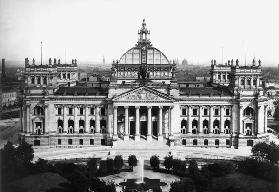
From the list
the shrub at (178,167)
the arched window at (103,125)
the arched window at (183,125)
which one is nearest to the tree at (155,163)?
the shrub at (178,167)

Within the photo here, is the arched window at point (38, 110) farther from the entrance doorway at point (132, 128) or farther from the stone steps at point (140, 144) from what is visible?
the entrance doorway at point (132, 128)

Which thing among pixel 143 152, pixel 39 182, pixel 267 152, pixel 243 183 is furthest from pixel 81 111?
pixel 243 183

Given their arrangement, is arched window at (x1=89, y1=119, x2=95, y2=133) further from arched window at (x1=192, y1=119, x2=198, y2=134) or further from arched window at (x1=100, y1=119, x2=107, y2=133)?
arched window at (x1=192, y1=119, x2=198, y2=134)

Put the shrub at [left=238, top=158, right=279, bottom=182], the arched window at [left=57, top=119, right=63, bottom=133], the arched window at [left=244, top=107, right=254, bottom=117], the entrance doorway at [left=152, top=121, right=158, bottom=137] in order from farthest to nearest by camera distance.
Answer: the entrance doorway at [left=152, top=121, right=158, bottom=137]
the arched window at [left=57, top=119, right=63, bottom=133]
the arched window at [left=244, top=107, right=254, bottom=117]
the shrub at [left=238, top=158, right=279, bottom=182]

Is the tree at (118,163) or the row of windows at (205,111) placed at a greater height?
the row of windows at (205,111)

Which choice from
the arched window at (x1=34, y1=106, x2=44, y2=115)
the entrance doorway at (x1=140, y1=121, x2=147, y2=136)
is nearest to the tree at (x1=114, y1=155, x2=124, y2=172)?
the entrance doorway at (x1=140, y1=121, x2=147, y2=136)

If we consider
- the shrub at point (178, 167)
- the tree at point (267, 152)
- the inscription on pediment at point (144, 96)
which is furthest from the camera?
the inscription on pediment at point (144, 96)

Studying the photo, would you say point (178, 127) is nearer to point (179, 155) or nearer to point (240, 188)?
point (179, 155)
